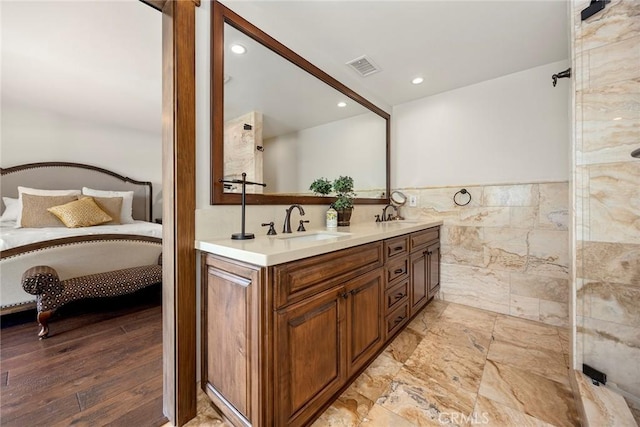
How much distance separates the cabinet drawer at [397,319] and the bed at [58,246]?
8.57 ft

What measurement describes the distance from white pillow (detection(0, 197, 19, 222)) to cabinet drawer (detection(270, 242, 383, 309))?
13.5ft

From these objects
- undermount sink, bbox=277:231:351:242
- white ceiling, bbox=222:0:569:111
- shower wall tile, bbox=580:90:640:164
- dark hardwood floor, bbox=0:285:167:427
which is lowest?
dark hardwood floor, bbox=0:285:167:427

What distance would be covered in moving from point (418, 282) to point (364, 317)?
955 millimetres

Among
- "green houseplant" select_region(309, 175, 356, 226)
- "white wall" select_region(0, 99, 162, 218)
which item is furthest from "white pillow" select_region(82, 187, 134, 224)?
"green houseplant" select_region(309, 175, 356, 226)

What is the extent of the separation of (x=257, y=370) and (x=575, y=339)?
5.39 ft

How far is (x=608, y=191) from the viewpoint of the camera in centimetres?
120

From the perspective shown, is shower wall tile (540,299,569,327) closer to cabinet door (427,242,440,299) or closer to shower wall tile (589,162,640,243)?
cabinet door (427,242,440,299)

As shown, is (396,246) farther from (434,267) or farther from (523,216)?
(523,216)

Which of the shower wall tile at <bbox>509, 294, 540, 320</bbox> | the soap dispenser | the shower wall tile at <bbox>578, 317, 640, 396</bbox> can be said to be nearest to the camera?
the shower wall tile at <bbox>578, 317, 640, 396</bbox>

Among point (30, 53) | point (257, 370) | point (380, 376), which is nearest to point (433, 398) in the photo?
point (380, 376)

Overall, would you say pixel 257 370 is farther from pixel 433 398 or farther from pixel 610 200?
pixel 610 200

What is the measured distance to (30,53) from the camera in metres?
2.09

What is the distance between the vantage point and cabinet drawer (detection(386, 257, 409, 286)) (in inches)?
66.1

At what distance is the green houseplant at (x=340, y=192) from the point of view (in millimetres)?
2084
